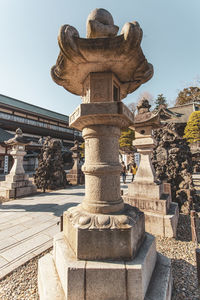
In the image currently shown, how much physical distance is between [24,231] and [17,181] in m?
4.15

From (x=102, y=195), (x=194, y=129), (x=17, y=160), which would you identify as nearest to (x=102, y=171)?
(x=102, y=195)

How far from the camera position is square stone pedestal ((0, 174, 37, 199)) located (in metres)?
6.52

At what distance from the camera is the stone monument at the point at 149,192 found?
3.16 metres

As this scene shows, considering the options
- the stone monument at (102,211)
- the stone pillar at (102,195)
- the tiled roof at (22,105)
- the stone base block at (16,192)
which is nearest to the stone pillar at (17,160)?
the stone base block at (16,192)

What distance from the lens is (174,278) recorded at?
200 centimetres

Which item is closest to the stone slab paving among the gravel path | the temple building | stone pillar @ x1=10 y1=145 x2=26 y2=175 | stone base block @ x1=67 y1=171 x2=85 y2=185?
the gravel path

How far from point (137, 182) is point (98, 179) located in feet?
7.38

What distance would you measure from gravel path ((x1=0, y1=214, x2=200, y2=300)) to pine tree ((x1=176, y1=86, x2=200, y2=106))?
106 feet

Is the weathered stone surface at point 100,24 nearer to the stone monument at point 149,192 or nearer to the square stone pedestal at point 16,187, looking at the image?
the stone monument at point 149,192

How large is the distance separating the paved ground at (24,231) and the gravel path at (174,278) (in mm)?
181

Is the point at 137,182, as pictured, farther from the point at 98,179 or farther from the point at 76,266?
the point at 76,266

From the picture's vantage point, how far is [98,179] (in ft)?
5.85

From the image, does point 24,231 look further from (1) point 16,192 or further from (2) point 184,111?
(2) point 184,111

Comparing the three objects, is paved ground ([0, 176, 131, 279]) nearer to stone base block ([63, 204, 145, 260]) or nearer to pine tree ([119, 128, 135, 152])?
stone base block ([63, 204, 145, 260])
